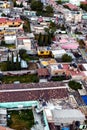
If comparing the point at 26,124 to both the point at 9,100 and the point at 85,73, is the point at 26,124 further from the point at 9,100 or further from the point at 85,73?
the point at 85,73

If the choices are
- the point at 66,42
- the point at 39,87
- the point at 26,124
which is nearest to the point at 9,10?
the point at 66,42

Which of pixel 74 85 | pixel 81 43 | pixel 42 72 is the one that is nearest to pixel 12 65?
pixel 42 72

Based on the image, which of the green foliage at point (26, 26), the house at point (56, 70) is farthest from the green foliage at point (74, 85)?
the green foliage at point (26, 26)

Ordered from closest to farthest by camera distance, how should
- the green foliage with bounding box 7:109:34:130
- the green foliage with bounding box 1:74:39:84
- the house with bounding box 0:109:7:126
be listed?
1. the green foliage with bounding box 7:109:34:130
2. the house with bounding box 0:109:7:126
3. the green foliage with bounding box 1:74:39:84

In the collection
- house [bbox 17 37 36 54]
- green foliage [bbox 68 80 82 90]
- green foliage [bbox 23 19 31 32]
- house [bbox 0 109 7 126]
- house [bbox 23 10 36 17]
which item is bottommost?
house [bbox 0 109 7 126]

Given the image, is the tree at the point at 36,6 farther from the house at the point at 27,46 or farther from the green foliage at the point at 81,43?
the house at the point at 27,46

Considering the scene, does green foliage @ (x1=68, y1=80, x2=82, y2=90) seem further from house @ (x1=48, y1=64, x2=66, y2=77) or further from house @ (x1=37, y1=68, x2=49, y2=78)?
house @ (x1=37, y1=68, x2=49, y2=78)

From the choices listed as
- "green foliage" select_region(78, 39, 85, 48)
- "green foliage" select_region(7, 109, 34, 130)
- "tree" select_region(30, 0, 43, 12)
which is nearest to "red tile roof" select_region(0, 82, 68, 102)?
"green foliage" select_region(7, 109, 34, 130)

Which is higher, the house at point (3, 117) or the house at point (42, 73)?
the house at point (42, 73)

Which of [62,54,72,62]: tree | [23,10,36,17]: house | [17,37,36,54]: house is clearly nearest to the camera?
[62,54,72,62]: tree

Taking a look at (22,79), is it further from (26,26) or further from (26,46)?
(26,26)

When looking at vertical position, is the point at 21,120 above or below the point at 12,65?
below

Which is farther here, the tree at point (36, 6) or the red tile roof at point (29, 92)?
the tree at point (36, 6)
